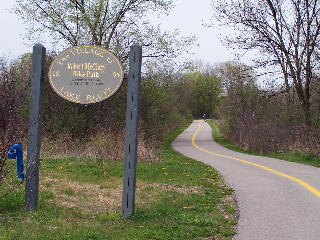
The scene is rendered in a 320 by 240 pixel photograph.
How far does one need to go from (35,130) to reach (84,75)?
1.19 metres

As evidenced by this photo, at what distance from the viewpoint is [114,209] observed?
7496mm

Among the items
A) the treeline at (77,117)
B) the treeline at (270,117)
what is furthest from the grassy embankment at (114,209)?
the treeline at (270,117)

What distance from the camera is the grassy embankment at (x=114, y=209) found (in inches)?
229

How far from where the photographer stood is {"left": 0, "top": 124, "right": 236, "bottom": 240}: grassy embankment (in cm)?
583

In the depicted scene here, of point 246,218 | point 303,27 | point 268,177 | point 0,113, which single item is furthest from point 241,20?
point 246,218

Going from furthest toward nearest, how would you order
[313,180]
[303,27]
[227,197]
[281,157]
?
[303,27], [281,157], [313,180], [227,197]

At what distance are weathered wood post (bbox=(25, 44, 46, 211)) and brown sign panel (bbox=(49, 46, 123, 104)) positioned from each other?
21 cm

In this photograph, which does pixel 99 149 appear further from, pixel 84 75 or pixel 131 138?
pixel 131 138

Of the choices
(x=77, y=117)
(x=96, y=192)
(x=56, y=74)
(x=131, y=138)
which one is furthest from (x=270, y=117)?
(x=56, y=74)

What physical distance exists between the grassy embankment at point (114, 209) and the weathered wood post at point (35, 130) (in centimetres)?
31

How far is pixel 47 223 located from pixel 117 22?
23.8 m

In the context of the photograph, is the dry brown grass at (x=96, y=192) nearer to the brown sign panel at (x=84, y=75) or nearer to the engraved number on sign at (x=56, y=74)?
the brown sign panel at (x=84, y=75)

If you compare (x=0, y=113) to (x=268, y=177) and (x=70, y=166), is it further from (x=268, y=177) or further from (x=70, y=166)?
(x=268, y=177)

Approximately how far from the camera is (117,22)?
28.6 meters
